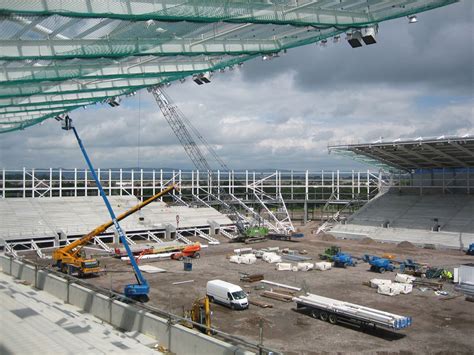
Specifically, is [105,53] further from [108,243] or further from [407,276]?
[108,243]

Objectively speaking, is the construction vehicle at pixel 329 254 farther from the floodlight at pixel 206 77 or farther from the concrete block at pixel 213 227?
the floodlight at pixel 206 77

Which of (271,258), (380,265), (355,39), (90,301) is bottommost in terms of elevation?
(271,258)

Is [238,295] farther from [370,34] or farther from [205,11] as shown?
[205,11]

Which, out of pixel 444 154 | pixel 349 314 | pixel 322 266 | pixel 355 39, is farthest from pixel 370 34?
pixel 444 154

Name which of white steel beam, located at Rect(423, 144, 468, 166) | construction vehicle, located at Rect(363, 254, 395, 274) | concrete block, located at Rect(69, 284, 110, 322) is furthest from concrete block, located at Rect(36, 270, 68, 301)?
white steel beam, located at Rect(423, 144, 468, 166)

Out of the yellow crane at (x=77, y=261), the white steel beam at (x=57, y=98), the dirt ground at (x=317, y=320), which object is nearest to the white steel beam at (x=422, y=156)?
the dirt ground at (x=317, y=320)

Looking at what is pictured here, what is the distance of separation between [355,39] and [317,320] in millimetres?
11236

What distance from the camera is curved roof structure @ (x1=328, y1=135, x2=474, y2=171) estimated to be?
38625 millimetres

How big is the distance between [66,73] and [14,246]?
24943 mm

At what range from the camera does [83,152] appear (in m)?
22.7

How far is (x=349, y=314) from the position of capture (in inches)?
642

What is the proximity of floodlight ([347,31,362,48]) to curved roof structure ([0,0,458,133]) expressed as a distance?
0.14 meters

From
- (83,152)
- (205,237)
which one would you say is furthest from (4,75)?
(205,237)

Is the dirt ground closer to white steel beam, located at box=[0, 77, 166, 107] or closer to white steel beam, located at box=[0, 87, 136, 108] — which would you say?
white steel beam, located at box=[0, 77, 166, 107]
